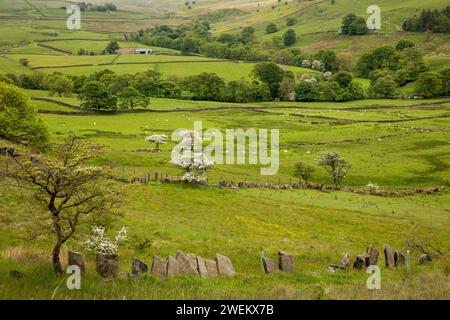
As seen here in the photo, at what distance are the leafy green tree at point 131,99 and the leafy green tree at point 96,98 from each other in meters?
4.76

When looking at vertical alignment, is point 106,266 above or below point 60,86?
below

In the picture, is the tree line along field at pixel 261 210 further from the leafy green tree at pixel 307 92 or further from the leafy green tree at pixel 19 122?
the leafy green tree at pixel 307 92

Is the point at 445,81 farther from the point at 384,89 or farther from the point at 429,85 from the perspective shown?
the point at 384,89

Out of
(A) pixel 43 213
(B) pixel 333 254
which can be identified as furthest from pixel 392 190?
(A) pixel 43 213

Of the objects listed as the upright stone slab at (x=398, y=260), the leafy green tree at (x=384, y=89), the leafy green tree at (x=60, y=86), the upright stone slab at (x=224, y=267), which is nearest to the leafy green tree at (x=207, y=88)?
the leafy green tree at (x=60, y=86)

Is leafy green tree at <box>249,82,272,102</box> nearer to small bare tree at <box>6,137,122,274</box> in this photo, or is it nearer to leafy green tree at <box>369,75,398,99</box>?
leafy green tree at <box>369,75,398,99</box>

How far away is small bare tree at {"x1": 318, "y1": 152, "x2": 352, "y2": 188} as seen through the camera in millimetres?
59594

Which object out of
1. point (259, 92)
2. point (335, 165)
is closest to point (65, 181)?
point (335, 165)

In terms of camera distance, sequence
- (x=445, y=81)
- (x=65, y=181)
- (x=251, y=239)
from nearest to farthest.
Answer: (x=65, y=181), (x=251, y=239), (x=445, y=81)

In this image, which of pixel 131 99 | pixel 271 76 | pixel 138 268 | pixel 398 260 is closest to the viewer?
pixel 138 268

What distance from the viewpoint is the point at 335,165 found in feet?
200

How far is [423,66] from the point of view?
16600 cm

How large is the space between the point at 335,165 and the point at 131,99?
217 feet
